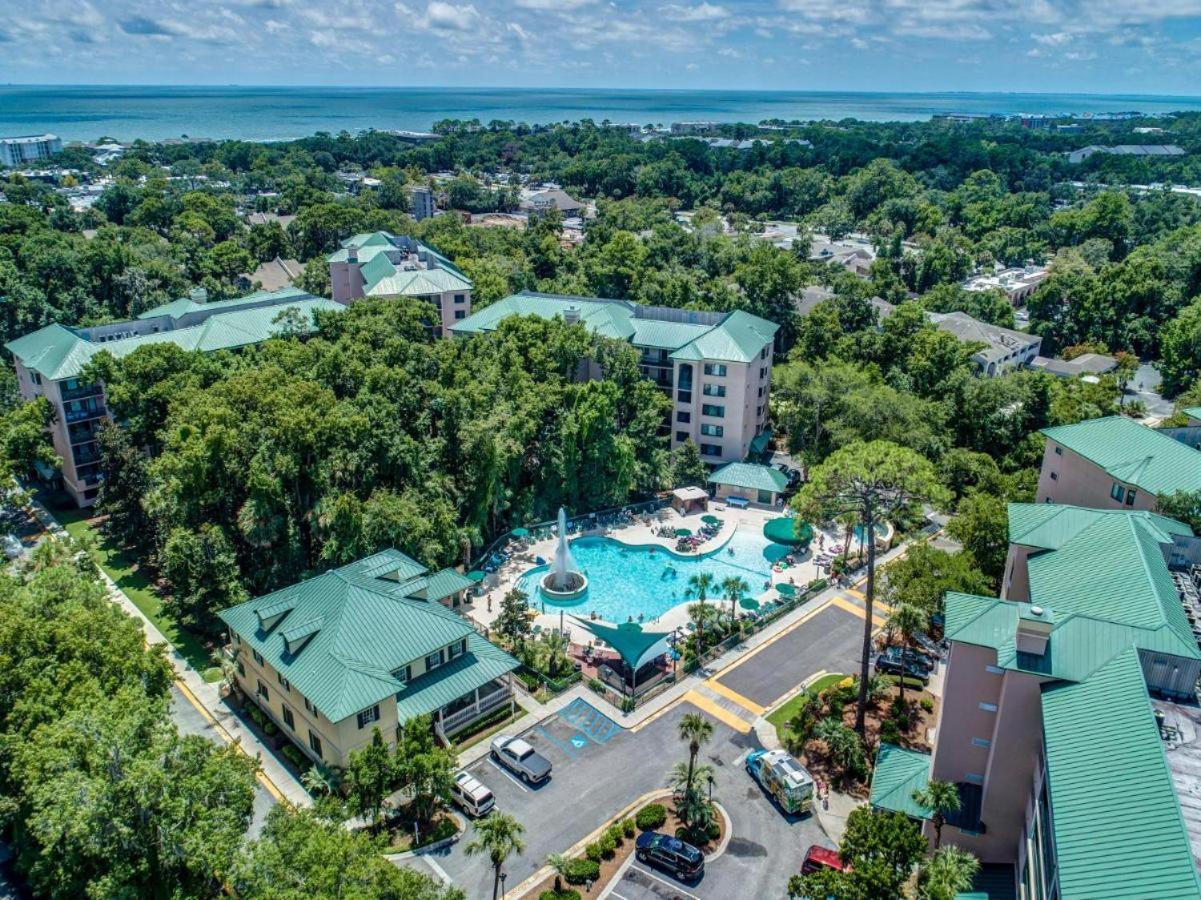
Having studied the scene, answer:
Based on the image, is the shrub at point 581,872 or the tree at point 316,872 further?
the shrub at point 581,872

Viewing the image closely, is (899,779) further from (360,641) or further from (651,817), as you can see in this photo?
(360,641)

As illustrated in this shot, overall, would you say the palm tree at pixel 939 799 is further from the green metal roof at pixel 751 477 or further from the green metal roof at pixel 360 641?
the green metal roof at pixel 751 477

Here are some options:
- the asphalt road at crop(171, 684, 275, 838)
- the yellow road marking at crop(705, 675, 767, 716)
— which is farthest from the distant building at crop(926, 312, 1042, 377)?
the asphalt road at crop(171, 684, 275, 838)

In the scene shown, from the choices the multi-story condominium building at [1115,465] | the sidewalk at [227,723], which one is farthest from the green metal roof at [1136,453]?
the sidewalk at [227,723]

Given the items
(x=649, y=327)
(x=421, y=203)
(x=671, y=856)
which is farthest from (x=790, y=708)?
(x=421, y=203)

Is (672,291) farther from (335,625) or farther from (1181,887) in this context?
(1181,887)

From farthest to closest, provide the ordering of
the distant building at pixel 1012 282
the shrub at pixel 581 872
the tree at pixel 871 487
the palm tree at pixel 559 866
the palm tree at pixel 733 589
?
the distant building at pixel 1012 282, the palm tree at pixel 733 589, the tree at pixel 871 487, the shrub at pixel 581 872, the palm tree at pixel 559 866
